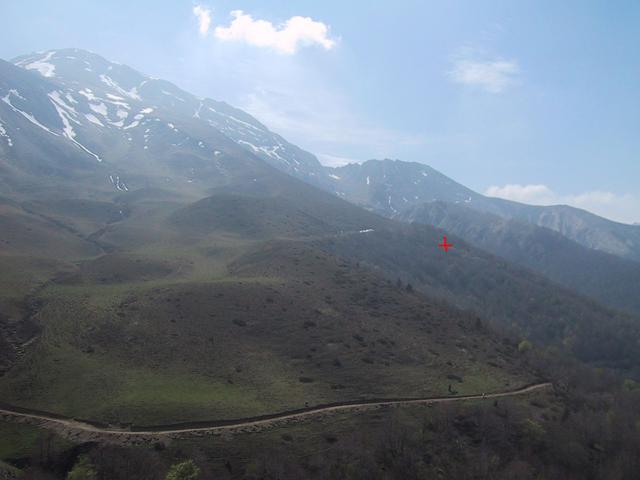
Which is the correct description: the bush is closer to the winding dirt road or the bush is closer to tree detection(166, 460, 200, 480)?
the winding dirt road

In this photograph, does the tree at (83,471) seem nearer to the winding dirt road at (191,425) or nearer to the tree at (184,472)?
the winding dirt road at (191,425)

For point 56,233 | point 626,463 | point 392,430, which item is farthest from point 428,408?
point 56,233

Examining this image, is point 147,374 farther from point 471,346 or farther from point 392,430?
point 471,346

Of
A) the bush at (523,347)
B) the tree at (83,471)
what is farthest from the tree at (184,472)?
the bush at (523,347)

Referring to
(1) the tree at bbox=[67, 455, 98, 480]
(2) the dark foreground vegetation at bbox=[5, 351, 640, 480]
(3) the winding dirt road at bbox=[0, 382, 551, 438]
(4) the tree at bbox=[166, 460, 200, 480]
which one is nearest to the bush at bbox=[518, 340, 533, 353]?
(2) the dark foreground vegetation at bbox=[5, 351, 640, 480]

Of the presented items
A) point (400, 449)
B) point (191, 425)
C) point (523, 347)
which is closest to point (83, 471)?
point (191, 425)

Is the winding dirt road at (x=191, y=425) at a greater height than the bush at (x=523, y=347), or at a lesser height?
→ lesser
